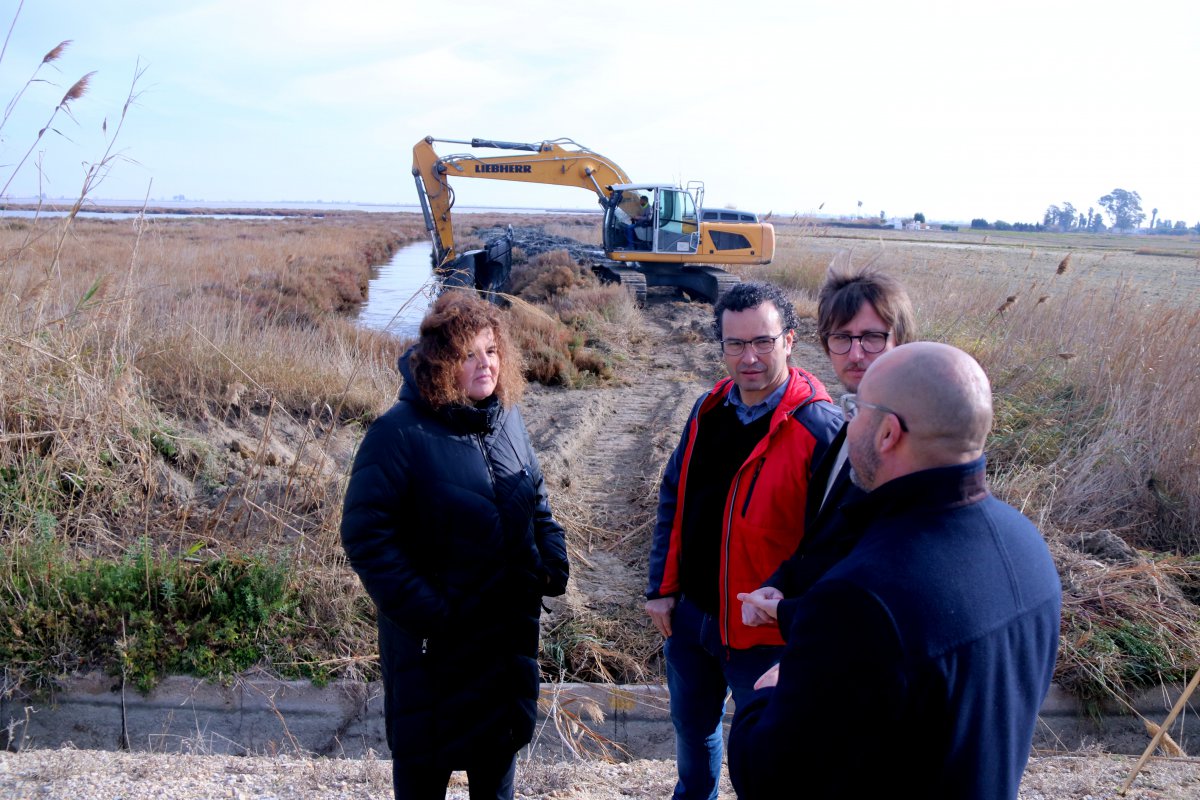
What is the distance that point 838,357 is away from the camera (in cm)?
232

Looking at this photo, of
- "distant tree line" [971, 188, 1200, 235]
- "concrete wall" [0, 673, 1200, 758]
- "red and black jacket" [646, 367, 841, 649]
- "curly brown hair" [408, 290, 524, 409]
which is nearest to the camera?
"red and black jacket" [646, 367, 841, 649]

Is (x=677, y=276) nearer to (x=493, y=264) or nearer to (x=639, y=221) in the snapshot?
(x=639, y=221)

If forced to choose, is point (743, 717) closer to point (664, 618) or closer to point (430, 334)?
point (664, 618)

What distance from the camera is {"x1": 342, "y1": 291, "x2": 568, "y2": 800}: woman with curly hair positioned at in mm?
2256

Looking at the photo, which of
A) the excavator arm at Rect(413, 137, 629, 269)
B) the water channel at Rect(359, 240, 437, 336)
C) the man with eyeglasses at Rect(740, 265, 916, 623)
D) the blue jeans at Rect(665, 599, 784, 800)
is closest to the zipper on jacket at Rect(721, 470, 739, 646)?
the blue jeans at Rect(665, 599, 784, 800)

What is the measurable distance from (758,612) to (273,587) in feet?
10.1

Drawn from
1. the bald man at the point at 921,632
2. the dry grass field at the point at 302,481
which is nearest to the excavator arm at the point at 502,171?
the dry grass field at the point at 302,481

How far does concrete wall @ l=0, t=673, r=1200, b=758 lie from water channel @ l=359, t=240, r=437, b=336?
7.25 ft

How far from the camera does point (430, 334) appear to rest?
8.00 feet

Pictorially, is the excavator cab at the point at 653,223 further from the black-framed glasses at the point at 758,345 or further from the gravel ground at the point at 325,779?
the black-framed glasses at the point at 758,345

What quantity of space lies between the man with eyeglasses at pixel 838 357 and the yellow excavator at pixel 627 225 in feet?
42.9

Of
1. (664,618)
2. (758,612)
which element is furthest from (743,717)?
(664,618)

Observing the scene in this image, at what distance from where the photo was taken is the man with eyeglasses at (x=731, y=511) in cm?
220

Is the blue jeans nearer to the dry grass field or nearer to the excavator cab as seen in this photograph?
the dry grass field
